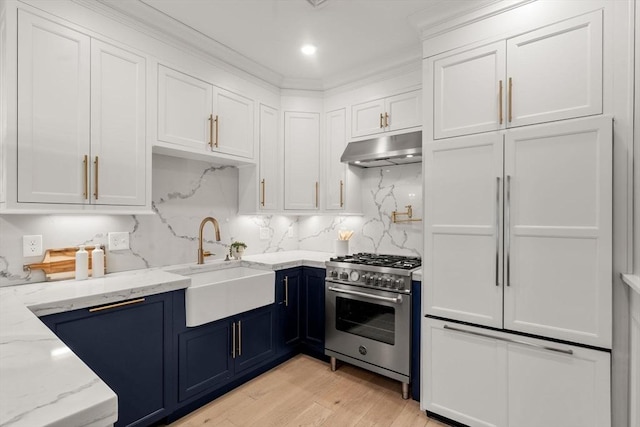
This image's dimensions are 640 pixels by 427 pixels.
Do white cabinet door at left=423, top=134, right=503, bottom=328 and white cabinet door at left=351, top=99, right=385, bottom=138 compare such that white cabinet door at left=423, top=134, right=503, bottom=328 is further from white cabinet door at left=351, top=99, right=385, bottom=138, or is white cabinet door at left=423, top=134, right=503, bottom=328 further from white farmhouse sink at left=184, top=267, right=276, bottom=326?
white farmhouse sink at left=184, top=267, right=276, bottom=326

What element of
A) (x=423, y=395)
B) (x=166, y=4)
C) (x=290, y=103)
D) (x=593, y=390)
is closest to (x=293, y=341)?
(x=423, y=395)

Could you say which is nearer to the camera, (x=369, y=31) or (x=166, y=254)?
(x=369, y=31)

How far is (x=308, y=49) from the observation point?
2.65 meters

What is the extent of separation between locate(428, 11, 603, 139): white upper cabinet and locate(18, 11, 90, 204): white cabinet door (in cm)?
218

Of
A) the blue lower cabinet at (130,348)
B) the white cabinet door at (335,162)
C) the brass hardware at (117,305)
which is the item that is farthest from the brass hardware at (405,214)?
the brass hardware at (117,305)

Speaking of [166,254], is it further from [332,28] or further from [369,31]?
[369,31]

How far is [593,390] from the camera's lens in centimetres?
164

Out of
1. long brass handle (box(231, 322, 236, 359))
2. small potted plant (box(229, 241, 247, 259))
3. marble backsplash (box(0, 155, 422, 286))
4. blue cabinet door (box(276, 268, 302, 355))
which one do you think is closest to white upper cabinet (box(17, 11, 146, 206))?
marble backsplash (box(0, 155, 422, 286))

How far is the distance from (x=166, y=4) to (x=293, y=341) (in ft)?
9.11

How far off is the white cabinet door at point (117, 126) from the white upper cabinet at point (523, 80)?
1969 mm

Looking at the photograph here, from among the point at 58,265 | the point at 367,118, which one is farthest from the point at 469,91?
the point at 58,265

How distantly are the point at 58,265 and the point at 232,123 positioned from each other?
63.1 inches

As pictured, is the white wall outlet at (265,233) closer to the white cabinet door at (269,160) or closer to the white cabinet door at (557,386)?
the white cabinet door at (269,160)

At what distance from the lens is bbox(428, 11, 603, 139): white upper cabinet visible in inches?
65.7
